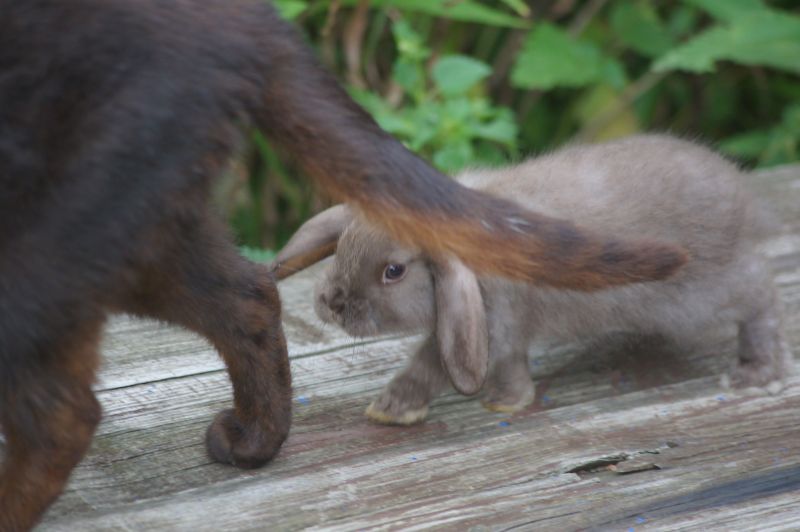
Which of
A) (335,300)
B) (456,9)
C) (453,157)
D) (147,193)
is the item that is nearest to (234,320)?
(335,300)

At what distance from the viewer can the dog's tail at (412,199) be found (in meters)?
2.70

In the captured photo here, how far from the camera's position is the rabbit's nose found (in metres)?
3.43

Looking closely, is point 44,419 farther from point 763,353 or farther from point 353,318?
point 763,353

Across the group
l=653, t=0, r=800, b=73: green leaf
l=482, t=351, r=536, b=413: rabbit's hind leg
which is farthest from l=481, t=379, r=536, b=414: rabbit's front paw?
l=653, t=0, r=800, b=73: green leaf

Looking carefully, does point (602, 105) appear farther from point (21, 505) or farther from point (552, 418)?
point (21, 505)

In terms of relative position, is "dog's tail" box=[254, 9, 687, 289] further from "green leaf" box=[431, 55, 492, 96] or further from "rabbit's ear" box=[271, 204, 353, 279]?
"green leaf" box=[431, 55, 492, 96]

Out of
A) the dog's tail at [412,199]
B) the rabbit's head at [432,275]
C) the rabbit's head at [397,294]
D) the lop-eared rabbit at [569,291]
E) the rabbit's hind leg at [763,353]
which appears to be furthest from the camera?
the rabbit's hind leg at [763,353]

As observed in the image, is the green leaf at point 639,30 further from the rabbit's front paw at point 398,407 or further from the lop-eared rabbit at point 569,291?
the rabbit's front paw at point 398,407

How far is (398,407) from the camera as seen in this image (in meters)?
3.35

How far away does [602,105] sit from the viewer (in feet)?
21.5

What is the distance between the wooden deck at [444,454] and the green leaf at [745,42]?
2.06 m

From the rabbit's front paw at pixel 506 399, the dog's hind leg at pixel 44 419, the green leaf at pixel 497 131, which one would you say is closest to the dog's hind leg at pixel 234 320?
the dog's hind leg at pixel 44 419

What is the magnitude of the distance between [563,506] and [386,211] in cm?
82

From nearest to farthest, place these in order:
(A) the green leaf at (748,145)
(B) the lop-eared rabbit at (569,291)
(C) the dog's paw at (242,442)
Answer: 1. (C) the dog's paw at (242,442)
2. (B) the lop-eared rabbit at (569,291)
3. (A) the green leaf at (748,145)
